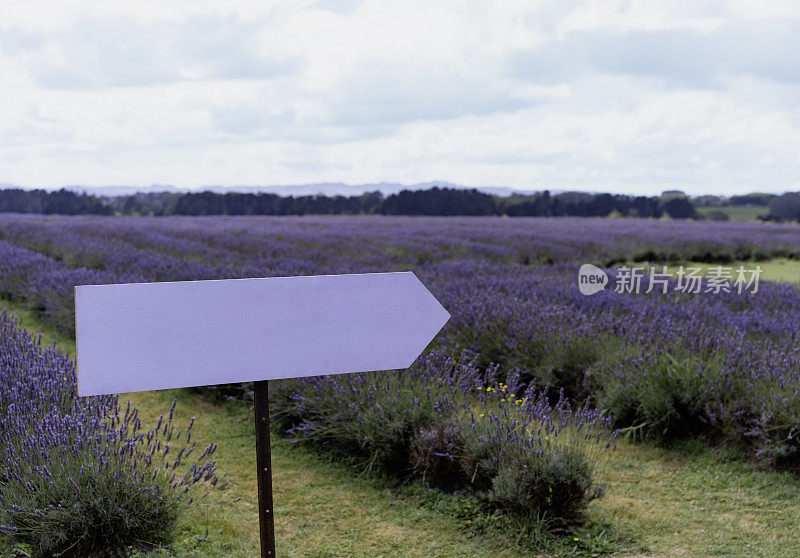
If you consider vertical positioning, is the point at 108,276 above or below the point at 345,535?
above

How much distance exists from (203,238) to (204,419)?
26.5 ft

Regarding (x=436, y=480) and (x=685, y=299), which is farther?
(x=685, y=299)

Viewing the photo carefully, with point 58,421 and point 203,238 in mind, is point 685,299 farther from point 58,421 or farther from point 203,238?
point 203,238

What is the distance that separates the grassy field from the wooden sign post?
0.67 meters

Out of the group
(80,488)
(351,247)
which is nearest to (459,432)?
(80,488)

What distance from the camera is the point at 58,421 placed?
223 centimetres

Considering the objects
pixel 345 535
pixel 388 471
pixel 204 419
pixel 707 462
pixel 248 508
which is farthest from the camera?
pixel 204 419

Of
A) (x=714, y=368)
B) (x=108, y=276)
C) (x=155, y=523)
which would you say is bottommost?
(x=155, y=523)

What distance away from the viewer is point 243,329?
171 cm

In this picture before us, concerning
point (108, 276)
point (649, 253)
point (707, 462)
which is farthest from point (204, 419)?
point (649, 253)

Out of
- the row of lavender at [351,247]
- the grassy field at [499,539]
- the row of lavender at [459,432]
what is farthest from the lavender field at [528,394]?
the row of lavender at [351,247]

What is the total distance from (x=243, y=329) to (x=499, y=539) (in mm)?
1347

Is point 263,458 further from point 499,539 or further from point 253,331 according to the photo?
point 499,539

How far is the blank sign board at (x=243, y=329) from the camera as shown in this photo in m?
1.61
